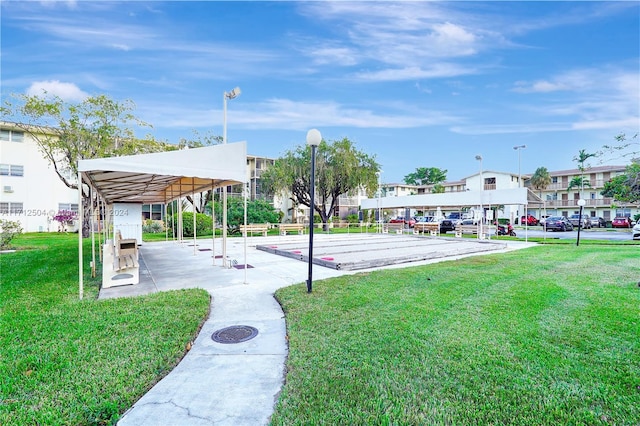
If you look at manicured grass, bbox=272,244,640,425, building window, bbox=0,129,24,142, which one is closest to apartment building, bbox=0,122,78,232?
building window, bbox=0,129,24,142

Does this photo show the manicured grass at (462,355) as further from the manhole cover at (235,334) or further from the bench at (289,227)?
the bench at (289,227)

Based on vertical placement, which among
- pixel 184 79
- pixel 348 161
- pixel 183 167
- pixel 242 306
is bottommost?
pixel 242 306

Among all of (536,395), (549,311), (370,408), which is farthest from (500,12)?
(370,408)

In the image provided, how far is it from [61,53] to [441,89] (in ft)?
58.2

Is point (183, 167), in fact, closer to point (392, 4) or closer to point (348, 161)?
point (392, 4)

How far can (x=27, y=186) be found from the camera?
24.1 meters

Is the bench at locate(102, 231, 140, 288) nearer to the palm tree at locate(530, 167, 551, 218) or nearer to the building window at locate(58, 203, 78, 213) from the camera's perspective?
the building window at locate(58, 203, 78, 213)

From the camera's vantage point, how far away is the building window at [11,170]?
23.2 meters

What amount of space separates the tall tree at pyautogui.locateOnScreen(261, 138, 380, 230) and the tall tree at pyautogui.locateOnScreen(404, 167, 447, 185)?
47661 millimetres

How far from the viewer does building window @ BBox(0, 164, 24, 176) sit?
2325cm

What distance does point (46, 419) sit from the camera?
2.34 metres

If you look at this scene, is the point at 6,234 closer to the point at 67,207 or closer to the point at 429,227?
the point at 67,207

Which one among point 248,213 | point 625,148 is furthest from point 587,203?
point 625,148

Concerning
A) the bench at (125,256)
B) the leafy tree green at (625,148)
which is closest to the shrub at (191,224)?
the bench at (125,256)
